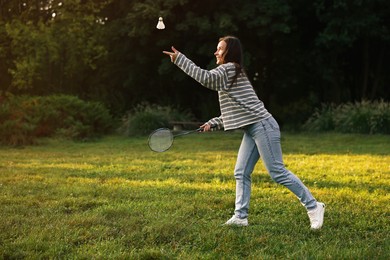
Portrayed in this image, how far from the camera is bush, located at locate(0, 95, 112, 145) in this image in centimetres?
1648

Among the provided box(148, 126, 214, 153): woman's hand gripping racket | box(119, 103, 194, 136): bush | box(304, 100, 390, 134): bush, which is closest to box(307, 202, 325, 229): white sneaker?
box(148, 126, 214, 153): woman's hand gripping racket

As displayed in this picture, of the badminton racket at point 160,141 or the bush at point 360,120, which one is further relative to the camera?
the bush at point 360,120

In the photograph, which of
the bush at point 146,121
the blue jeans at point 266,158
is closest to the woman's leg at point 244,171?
the blue jeans at point 266,158

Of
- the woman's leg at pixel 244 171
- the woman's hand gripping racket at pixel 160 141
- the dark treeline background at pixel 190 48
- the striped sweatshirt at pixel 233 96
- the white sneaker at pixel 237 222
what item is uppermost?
the dark treeline background at pixel 190 48

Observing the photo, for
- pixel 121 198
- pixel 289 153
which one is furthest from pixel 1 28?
pixel 121 198

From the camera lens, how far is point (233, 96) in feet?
18.8

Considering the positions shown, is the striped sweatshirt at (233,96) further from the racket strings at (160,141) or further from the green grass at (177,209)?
the green grass at (177,209)

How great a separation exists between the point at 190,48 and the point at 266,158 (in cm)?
A: 2027

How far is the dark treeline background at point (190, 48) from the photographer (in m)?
23.5

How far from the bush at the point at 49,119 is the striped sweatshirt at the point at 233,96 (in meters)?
11.7

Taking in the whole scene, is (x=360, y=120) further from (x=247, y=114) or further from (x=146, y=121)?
(x=247, y=114)

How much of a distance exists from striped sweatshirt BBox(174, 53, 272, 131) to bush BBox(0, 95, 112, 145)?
461 inches

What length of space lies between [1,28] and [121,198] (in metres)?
18.2

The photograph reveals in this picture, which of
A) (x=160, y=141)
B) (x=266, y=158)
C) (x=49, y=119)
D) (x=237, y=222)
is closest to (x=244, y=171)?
(x=266, y=158)
